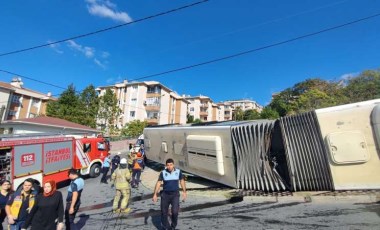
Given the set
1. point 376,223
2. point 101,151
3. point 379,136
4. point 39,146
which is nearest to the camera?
point 376,223

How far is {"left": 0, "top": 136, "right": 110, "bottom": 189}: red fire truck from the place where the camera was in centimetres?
1012

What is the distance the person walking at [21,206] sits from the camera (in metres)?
5.14

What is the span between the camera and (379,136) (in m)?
6.85

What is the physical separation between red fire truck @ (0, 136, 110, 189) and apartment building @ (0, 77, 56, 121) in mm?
30524

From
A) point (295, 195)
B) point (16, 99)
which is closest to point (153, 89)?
point (16, 99)

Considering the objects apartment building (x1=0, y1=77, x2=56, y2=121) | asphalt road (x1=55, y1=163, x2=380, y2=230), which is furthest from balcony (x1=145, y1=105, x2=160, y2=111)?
asphalt road (x1=55, y1=163, x2=380, y2=230)

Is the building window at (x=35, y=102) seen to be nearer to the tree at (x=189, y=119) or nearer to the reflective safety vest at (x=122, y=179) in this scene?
the tree at (x=189, y=119)

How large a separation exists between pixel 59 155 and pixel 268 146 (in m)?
9.73

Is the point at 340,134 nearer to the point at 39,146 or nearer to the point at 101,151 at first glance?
the point at 39,146

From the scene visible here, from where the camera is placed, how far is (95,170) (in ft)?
51.0

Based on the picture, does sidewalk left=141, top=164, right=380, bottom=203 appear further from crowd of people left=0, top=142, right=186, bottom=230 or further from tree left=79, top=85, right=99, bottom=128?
tree left=79, top=85, right=99, bottom=128

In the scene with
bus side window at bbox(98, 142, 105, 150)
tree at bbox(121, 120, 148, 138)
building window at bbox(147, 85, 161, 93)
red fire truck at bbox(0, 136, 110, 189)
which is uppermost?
building window at bbox(147, 85, 161, 93)

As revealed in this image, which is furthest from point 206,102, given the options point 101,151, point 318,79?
point 101,151

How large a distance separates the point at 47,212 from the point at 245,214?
4.89 metres
